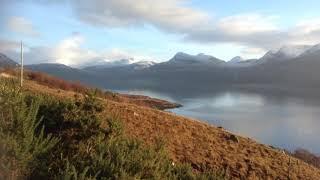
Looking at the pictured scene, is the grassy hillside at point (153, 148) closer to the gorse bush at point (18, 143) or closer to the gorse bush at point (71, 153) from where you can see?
the gorse bush at point (71, 153)

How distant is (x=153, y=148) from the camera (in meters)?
11.1

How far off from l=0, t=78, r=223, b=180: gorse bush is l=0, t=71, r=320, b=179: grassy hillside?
0.02m

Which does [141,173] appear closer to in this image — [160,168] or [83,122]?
[160,168]

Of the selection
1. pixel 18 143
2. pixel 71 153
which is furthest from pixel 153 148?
pixel 18 143

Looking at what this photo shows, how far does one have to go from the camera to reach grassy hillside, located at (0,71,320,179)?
959 centimetres

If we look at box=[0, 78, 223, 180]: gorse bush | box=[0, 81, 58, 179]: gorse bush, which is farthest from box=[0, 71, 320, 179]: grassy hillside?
box=[0, 81, 58, 179]: gorse bush

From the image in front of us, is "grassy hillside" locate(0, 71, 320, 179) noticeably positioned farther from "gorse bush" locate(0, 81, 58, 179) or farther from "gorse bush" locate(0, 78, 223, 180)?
"gorse bush" locate(0, 81, 58, 179)

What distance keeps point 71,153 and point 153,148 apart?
58.7 inches

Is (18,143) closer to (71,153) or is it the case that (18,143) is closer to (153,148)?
(71,153)

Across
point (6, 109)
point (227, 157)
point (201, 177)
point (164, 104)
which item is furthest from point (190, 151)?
point (164, 104)

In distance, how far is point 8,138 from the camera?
28.8 feet

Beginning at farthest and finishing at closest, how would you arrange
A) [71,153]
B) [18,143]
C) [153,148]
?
[153,148]
[71,153]
[18,143]

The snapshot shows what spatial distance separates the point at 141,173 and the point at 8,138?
82.0 inches

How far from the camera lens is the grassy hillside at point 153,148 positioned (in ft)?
31.5
